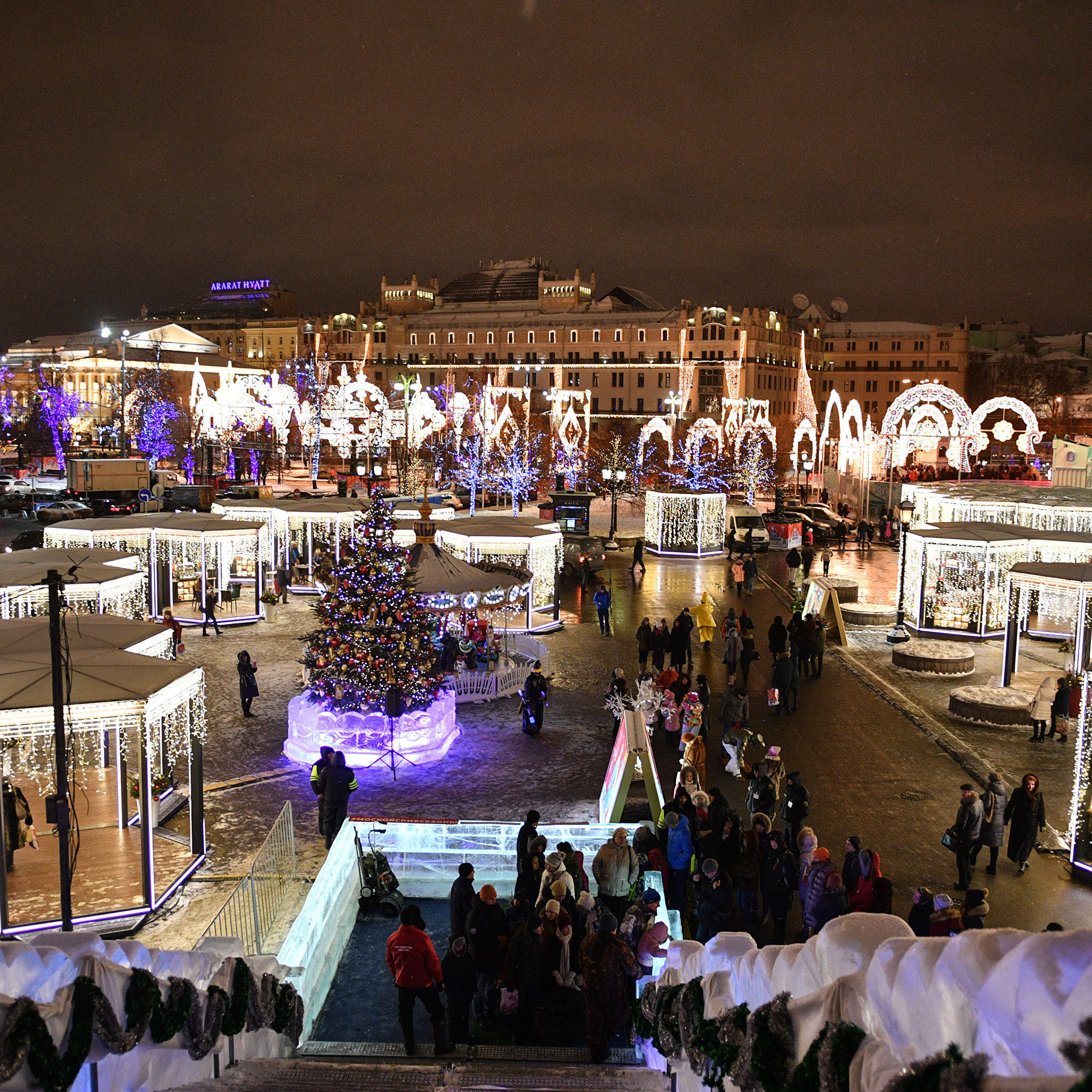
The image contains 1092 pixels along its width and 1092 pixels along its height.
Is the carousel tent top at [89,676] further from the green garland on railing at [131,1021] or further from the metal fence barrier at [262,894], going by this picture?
the green garland on railing at [131,1021]

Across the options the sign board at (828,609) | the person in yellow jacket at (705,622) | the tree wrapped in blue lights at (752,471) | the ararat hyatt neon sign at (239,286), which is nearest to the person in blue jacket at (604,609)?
the person in yellow jacket at (705,622)

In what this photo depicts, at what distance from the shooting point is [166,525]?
805 inches

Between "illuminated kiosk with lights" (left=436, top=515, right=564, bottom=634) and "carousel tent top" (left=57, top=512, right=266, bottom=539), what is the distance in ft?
13.1

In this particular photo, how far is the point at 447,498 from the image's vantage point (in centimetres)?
3484

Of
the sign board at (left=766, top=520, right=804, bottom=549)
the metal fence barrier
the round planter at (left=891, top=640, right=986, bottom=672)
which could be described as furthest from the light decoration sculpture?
the metal fence barrier

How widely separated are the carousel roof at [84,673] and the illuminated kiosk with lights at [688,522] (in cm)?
2163

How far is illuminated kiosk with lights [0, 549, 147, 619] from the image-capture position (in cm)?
1480

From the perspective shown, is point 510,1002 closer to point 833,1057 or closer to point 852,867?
point 852,867

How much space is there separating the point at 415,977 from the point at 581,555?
2036cm

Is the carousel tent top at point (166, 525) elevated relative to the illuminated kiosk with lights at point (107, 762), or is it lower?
elevated

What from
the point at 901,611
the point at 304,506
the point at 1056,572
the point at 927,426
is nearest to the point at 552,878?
the point at 1056,572

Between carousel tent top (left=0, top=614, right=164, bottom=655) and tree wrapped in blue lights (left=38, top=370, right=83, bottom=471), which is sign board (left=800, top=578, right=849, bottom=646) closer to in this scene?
carousel tent top (left=0, top=614, right=164, bottom=655)

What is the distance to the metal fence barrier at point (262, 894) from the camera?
682cm

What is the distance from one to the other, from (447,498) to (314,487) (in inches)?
439
